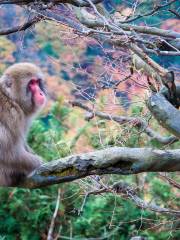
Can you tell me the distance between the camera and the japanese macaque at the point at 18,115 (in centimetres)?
382

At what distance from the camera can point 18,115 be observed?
4.04 meters

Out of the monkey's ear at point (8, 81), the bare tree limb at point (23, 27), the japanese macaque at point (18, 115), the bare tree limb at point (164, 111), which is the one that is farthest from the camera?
the bare tree limb at point (23, 27)

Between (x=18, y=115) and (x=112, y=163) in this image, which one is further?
(x=18, y=115)

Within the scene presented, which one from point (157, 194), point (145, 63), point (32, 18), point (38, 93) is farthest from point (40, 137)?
point (145, 63)

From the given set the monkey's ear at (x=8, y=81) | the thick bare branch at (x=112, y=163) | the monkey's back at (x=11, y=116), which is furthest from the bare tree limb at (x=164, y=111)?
the monkey's ear at (x=8, y=81)

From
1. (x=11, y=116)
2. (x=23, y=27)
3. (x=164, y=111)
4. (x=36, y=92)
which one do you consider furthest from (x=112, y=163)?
(x=23, y=27)

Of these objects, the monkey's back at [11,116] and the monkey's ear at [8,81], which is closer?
the monkey's back at [11,116]

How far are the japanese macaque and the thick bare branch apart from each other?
A: 18.9 inches

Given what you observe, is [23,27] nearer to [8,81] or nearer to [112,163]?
[8,81]

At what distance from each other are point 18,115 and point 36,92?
26 centimetres

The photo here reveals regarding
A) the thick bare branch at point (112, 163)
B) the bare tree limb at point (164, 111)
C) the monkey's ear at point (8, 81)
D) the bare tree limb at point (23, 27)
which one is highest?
the bare tree limb at point (23, 27)

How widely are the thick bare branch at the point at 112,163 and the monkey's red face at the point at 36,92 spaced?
946 millimetres

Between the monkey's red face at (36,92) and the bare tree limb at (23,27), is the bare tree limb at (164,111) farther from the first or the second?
the bare tree limb at (23,27)

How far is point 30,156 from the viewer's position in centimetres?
387
